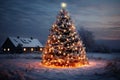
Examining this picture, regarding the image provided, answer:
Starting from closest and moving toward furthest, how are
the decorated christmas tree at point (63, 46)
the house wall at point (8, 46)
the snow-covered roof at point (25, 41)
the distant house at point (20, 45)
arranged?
1. the decorated christmas tree at point (63, 46)
2. the distant house at point (20, 45)
3. the house wall at point (8, 46)
4. the snow-covered roof at point (25, 41)

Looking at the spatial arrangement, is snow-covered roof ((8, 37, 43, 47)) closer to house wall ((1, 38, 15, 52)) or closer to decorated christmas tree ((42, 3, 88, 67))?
house wall ((1, 38, 15, 52))

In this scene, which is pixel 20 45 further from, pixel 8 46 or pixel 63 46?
pixel 63 46

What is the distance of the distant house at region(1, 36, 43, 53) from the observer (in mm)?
49750

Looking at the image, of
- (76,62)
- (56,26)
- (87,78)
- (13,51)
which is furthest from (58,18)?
(13,51)

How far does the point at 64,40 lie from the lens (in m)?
19.7

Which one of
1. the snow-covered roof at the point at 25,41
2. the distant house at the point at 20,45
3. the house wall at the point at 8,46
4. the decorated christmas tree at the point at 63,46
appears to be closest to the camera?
the decorated christmas tree at the point at 63,46

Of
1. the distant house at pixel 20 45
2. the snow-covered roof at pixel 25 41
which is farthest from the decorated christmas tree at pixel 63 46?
the snow-covered roof at pixel 25 41

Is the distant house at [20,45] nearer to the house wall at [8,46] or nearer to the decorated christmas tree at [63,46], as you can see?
the house wall at [8,46]

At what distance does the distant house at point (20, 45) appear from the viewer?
1959 inches

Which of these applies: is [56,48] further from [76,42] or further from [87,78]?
[87,78]

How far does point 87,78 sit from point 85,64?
7.72 metres

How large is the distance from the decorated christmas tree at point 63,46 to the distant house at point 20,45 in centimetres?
3083

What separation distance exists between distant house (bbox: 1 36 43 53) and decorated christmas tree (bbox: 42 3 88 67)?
30.8m

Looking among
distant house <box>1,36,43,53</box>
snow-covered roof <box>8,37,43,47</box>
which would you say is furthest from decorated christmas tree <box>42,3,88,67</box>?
snow-covered roof <box>8,37,43,47</box>
